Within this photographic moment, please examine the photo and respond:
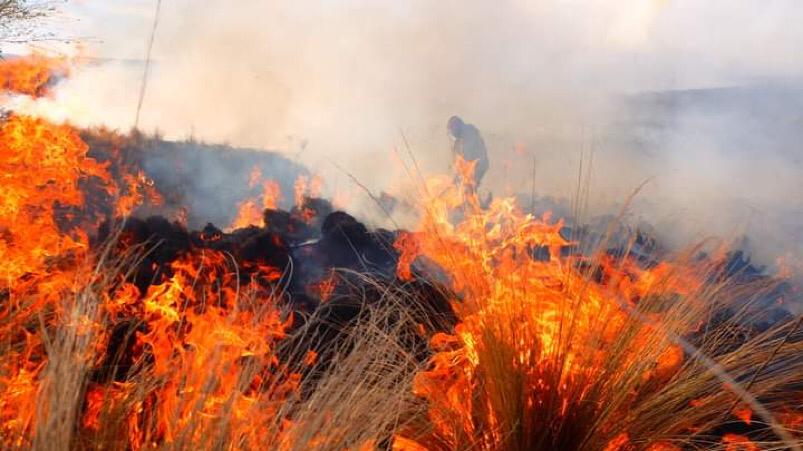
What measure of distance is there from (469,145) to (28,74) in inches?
136

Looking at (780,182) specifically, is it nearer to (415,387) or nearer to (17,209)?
(415,387)

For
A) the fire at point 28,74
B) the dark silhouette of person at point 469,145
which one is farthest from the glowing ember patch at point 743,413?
the fire at point 28,74

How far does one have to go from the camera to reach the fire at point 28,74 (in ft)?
18.4

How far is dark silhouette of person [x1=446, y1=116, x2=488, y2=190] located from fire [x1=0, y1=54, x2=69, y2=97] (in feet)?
10.5

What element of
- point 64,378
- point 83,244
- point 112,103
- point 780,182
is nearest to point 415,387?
point 64,378

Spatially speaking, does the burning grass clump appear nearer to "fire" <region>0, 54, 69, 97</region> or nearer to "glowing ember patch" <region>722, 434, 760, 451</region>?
"glowing ember patch" <region>722, 434, 760, 451</region>

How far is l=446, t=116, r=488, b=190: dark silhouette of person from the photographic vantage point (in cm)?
613

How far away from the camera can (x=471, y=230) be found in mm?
2781

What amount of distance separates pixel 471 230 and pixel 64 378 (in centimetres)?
150

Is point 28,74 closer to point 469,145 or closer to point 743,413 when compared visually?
point 469,145

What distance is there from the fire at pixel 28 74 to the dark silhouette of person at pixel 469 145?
3.19 meters

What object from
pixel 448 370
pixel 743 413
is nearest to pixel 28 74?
pixel 448 370

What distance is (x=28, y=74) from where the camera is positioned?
5.82 meters

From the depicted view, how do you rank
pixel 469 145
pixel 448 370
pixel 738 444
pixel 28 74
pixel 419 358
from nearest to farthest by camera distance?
pixel 738 444 → pixel 448 370 → pixel 419 358 → pixel 28 74 → pixel 469 145
